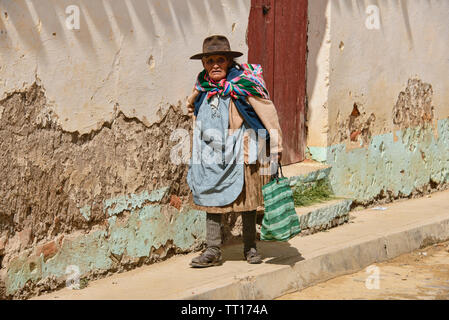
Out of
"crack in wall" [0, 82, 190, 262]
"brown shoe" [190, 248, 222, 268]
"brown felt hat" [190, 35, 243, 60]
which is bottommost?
"brown shoe" [190, 248, 222, 268]

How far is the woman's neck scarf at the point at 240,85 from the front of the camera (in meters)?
5.79

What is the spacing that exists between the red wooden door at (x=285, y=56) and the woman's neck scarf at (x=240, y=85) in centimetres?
159

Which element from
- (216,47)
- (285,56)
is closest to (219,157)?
(216,47)

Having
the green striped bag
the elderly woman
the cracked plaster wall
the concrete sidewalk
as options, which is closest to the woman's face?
the elderly woman

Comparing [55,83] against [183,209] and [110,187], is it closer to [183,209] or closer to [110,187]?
[110,187]

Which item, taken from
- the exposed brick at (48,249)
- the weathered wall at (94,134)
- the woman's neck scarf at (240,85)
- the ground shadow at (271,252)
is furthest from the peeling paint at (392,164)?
the exposed brick at (48,249)

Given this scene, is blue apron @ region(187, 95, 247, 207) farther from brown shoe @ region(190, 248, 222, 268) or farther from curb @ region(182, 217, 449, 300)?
curb @ region(182, 217, 449, 300)

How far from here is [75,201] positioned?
5.50m

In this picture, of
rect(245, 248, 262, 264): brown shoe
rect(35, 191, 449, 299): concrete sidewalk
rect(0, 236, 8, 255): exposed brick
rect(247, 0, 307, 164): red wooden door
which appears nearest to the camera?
rect(0, 236, 8, 255): exposed brick

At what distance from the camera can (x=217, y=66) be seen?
584 cm

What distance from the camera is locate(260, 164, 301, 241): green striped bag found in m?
5.80

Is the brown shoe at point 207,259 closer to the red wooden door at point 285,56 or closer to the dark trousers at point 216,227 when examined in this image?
the dark trousers at point 216,227

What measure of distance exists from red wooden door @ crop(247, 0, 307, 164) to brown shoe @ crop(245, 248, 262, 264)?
1.94 meters

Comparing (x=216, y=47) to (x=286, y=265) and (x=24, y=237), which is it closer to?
(x=286, y=265)
